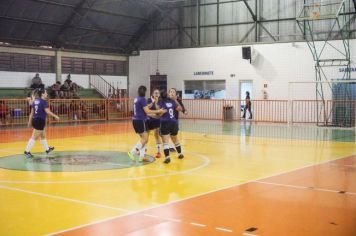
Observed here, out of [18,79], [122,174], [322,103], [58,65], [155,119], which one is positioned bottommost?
[122,174]

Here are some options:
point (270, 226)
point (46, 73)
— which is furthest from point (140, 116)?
point (46, 73)

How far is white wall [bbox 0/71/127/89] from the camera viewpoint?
30172 millimetres

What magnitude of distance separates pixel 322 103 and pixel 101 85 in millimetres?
16625

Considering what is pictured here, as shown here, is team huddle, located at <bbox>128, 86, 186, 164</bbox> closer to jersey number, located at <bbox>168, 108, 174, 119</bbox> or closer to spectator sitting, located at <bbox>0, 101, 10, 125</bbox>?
jersey number, located at <bbox>168, 108, 174, 119</bbox>

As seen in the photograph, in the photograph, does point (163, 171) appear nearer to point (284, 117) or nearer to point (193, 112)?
point (284, 117)

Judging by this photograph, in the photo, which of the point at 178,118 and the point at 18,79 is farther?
the point at 18,79

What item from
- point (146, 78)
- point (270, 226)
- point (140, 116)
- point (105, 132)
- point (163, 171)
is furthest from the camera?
point (146, 78)

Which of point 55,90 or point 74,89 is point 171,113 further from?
point 74,89

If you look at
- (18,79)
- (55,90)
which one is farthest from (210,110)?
(18,79)

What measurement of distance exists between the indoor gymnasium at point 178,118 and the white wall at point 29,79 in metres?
0.08

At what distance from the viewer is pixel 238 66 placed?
3344 centimetres

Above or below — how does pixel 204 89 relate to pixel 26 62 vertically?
below

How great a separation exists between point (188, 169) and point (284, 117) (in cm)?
1968

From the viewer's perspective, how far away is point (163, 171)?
1162 centimetres
